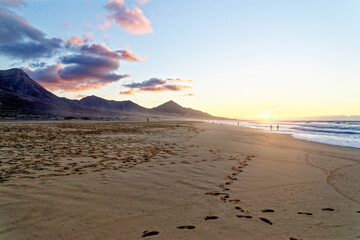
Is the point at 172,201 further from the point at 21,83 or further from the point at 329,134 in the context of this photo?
the point at 21,83

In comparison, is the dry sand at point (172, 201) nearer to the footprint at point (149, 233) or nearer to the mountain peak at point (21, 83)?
the footprint at point (149, 233)

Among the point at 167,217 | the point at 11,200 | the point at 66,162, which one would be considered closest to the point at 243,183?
the point at 167,217

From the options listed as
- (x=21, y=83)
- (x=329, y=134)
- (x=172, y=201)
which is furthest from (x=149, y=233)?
(x=21, y=83)

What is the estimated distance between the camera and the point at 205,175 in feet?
21.0

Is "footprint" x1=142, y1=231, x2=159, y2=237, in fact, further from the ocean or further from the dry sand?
the ocean

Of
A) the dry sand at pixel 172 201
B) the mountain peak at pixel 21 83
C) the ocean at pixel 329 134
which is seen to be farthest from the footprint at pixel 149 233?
the mountain peak at pixel 21 83

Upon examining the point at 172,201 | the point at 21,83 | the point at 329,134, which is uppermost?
the point at 21,83

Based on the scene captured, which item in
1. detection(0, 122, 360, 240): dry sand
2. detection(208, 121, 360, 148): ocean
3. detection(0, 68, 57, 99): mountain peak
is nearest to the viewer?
detection(0, 122, 360, 240): dry sand

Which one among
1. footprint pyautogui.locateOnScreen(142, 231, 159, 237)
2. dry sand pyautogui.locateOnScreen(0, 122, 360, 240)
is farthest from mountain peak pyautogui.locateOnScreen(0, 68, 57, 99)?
footprint pyautogui.locateOnScreen(142, 231, 159, 237)

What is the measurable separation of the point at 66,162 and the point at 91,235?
5400 mm

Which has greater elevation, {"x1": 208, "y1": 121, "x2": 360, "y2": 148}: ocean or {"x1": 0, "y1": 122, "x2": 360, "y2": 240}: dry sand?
{"x1": 208, "y1": 121, "x2": 360, "y2": 148}: ocean

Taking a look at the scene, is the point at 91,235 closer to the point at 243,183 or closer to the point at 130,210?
the point at 130,210

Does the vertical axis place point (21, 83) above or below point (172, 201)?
above

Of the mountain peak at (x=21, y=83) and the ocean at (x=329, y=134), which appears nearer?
the ocean at (x=329, y=134)
